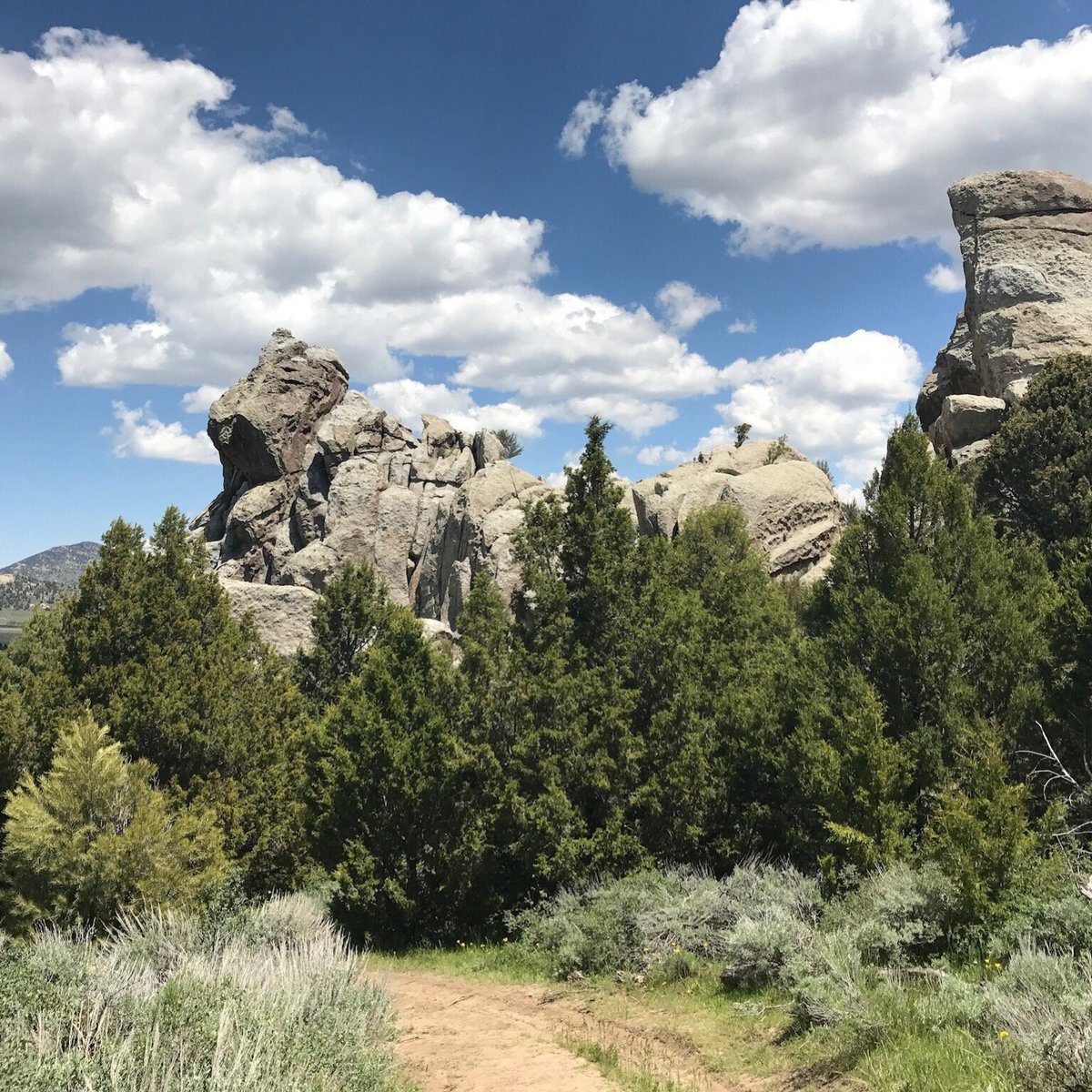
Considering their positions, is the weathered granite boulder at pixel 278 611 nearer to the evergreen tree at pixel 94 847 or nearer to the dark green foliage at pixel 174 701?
the dark green foliage at pixel 174 701

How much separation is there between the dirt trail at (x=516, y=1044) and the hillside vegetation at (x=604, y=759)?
1496 millimetres

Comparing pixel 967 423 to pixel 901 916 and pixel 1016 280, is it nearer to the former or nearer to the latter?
pixel 1016 280

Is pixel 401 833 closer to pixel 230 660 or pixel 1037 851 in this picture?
pixel 230 660

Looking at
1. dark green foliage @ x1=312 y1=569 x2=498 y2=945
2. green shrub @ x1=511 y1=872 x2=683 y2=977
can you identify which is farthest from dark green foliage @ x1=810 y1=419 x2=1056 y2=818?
dark green foliage @ x1=312 y1=569 x2=498 y2=945

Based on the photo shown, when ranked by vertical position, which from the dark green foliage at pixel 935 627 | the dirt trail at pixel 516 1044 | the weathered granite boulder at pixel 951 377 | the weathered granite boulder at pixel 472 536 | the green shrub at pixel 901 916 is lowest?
the dirt trail at pixel 516 1044

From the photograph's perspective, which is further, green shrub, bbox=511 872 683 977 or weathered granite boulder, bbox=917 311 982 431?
weathered granite boulder, bbox=917 311 982 431

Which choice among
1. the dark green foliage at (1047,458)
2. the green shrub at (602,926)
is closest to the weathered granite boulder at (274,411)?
the dark green foliage at (1047,458)

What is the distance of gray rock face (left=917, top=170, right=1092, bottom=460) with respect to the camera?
39.6 metres

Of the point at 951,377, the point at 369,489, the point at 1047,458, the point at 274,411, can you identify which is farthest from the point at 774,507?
the point at 274,411

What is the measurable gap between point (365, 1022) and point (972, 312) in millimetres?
45613

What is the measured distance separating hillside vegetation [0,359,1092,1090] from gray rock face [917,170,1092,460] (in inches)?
849

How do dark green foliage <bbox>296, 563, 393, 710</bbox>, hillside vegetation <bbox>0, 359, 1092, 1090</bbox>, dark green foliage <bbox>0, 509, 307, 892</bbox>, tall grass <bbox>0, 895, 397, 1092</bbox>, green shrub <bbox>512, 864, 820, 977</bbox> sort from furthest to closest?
dark green foliage <bbox>296, 563, 393, 710</bbox>, dark green foliage <bbox>0, 509, 307, 892</bbox>, hillside vegetation <bbox>0, 359, 1092, 1090</bbox>, green shrub <bbox>512, 864, 820, 977</bbox>, tall grass <bbox>0, 895, 397, 1092</bbox>

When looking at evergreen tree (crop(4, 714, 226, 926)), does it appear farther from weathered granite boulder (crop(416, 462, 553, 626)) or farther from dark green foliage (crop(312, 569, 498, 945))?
weathered granite boulder (crop(416, 462, 553, 626))

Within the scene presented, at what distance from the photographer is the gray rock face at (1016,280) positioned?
39625mm
